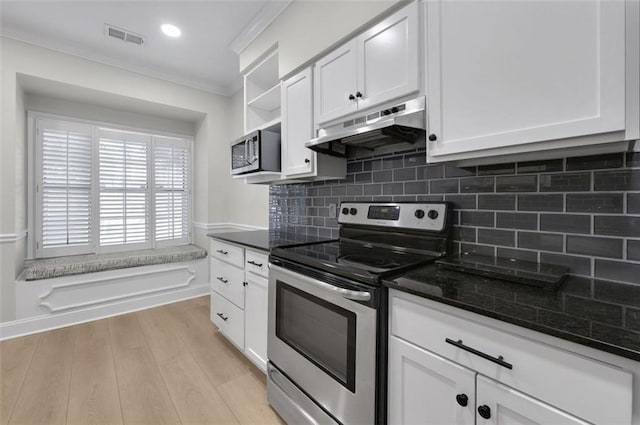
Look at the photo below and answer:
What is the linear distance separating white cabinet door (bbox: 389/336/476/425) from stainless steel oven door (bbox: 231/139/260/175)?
5.28 ft

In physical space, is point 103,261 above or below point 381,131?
below

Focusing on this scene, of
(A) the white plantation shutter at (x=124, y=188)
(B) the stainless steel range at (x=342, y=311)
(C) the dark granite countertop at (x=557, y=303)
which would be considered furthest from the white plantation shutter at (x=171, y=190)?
(C) the dark granite countertop at (x=557, y=303)

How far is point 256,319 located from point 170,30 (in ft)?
8.46

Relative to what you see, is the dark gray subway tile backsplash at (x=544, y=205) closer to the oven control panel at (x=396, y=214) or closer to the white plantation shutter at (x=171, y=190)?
the oven control panel at (x=396, y=214)

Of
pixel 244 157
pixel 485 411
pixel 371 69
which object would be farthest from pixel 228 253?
pixel 485 411

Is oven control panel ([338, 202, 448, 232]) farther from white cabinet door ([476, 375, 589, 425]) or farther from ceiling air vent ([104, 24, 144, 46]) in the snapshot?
ceiling air vent ([104, 24, 144, 46])

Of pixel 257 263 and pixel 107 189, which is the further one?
pixel 107 189

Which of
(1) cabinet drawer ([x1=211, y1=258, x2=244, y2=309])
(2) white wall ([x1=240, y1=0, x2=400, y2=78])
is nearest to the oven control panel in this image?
(1) cabinet drawer ([x1=211, y1=258, x2=244, y2=309])

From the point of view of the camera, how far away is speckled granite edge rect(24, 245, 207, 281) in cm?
269

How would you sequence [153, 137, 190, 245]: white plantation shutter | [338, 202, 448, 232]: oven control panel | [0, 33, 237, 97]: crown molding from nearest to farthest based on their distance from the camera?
[338, 202, 448, 232]: oven control panel < [0, 33, 237, 97]: crown molding < [153, 137, 190, 245]: white plantation shutter

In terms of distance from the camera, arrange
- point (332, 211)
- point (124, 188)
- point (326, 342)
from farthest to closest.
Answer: point (124, 188) < point (332, 211) < point (326, 342)

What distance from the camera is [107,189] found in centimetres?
340

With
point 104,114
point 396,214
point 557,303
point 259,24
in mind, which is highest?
point 259,24

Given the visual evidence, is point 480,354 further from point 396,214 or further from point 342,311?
point 396,214
